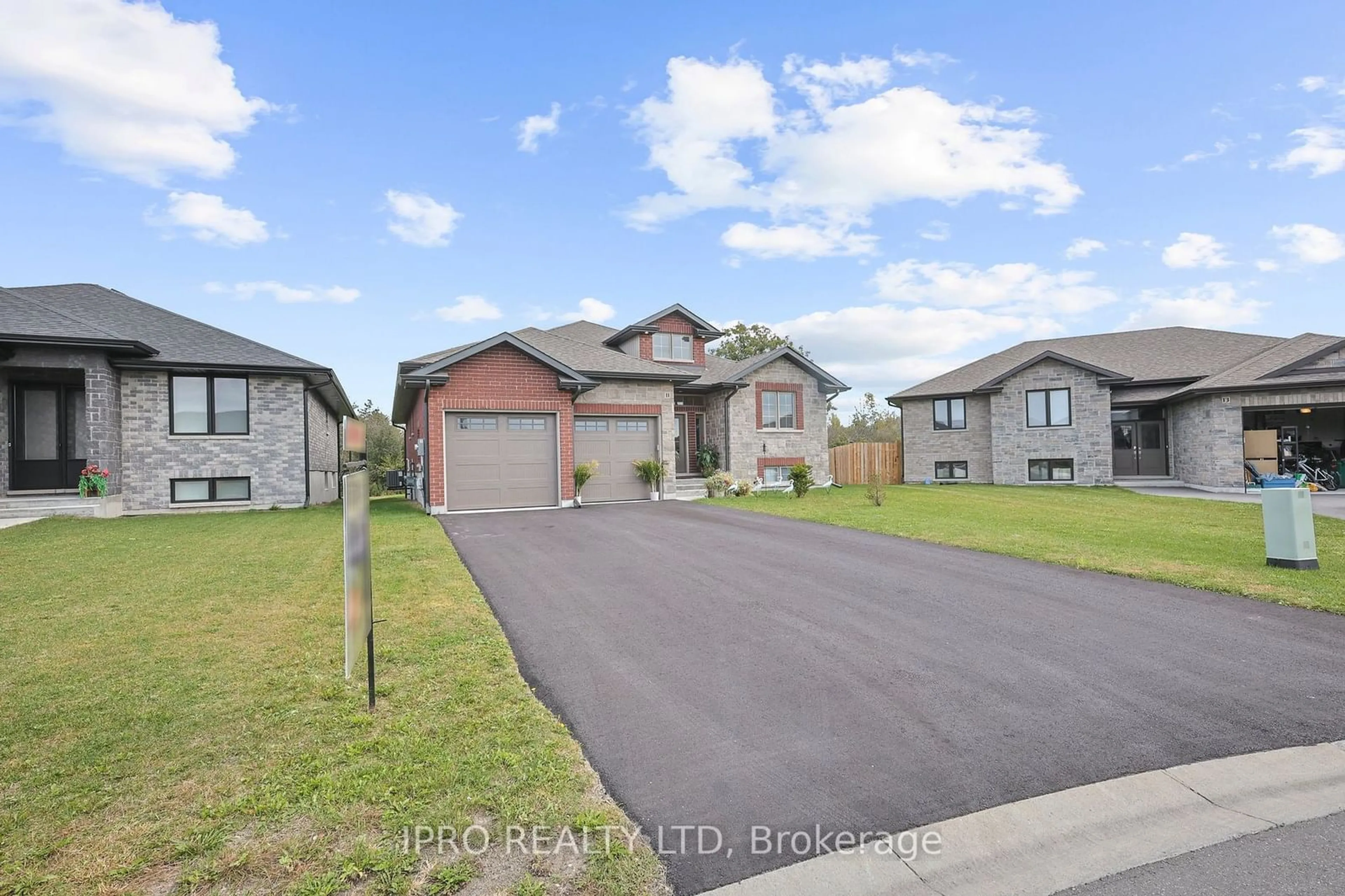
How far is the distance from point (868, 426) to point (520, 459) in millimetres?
52273

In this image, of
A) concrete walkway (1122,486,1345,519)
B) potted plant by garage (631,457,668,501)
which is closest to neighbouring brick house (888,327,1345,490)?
concrete walkway (1122,486,1345,519)

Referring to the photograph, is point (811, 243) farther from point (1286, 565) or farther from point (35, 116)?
point (35, 116)

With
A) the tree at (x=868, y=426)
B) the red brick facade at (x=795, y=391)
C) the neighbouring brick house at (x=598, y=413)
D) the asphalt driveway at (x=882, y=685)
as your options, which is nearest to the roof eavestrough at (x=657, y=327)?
the neighbouring brick house at (x=598, y=413)

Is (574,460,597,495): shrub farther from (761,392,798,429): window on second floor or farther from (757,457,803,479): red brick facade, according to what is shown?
(761,392,798,429): window on second floor

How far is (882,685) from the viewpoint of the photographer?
15.3ft

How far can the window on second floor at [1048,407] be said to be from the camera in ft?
80.2

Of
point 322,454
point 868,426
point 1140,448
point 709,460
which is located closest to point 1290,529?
point 709,460

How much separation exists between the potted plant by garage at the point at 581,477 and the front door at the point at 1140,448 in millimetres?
20384

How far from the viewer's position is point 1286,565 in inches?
320

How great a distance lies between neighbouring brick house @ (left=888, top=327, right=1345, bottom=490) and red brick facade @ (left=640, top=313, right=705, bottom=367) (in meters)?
9.58

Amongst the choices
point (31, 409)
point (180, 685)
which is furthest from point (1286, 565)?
point (31, 409)

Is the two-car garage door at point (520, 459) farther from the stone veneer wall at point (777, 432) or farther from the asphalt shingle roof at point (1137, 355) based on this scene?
the asphalt shingle roof at point (1137, 355)

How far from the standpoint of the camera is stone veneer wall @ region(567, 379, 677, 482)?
19.0m

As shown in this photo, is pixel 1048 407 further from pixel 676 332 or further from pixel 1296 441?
pixel 676 332
